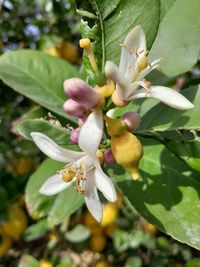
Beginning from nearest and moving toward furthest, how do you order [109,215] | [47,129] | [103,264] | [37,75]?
[47,129] < [37,75] < [109,215] < [103,264]

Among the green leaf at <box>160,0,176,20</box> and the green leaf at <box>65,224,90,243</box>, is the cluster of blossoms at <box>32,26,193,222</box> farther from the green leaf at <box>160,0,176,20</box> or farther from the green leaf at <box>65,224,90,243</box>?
the green leaf at <box>65,224,90,243</box>

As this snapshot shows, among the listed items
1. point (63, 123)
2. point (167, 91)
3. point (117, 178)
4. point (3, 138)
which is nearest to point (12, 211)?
point (3, 138)

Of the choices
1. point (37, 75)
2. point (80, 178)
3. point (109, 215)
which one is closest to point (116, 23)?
point (80, 178)

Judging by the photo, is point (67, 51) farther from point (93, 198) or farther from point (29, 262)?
point (93, 198)

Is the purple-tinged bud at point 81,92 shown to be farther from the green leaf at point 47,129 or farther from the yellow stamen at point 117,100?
the green leaf at point 47,129

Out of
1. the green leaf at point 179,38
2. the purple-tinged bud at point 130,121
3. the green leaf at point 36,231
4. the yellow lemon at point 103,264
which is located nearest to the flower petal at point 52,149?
the purple-tinged bud at point 130,121
